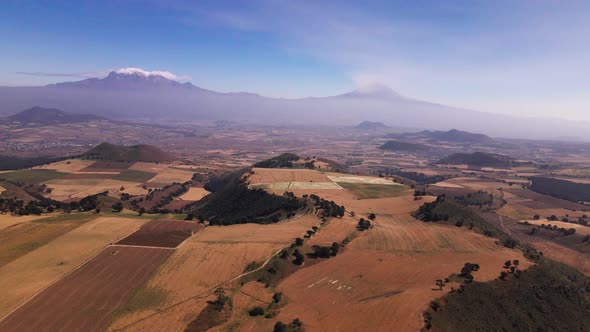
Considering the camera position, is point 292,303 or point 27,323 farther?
point 292,303

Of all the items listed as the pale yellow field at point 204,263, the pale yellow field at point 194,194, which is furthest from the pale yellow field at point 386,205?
the pale yellow field at point 194,194

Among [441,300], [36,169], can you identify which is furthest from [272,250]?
[36,169]

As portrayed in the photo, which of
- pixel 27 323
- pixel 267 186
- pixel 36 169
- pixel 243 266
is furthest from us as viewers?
pixel 36 169

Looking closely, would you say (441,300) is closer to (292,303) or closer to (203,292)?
(292,303)

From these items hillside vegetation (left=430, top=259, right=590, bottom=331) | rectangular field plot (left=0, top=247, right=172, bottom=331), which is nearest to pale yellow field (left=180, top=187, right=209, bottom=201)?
rectangular field plot (left=0, top=247, right=172, bottom=331)

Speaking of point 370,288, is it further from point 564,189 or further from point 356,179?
point 564,189

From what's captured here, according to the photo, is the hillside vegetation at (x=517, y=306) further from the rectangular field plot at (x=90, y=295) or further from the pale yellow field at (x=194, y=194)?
the pale yellow field at (x=194, y=194)

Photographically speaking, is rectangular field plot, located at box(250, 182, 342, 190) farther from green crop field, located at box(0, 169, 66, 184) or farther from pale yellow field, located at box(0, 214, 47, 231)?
green crop field, located at box(0, 169, 66, 184)
